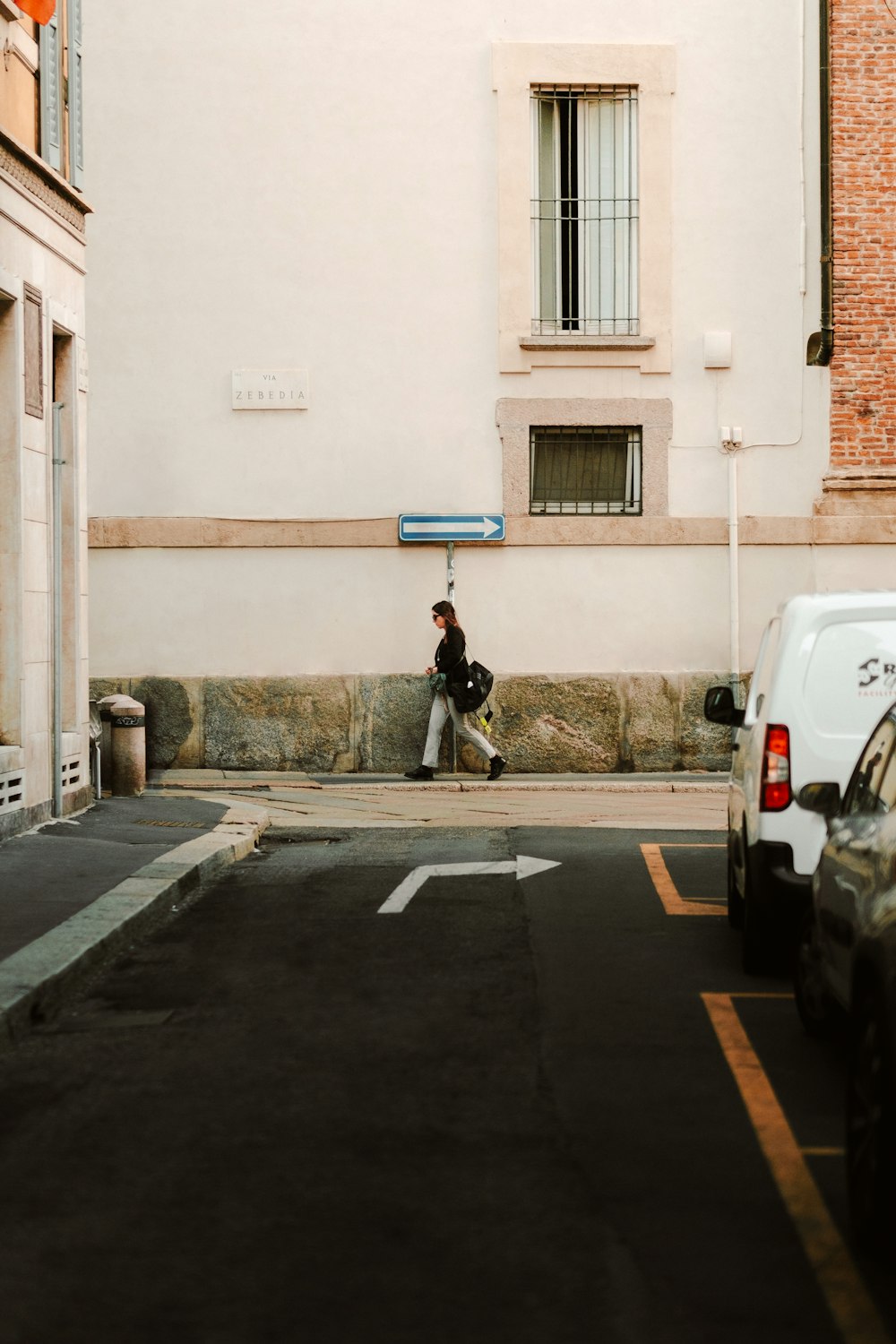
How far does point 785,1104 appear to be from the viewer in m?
5.60

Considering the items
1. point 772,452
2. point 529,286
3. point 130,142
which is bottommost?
point 772,452

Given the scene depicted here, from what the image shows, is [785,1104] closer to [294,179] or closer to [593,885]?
[593,885]

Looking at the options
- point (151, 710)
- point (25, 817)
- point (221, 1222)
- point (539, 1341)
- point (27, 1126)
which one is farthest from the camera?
point (151, 710)

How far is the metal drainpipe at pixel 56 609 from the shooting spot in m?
13.7

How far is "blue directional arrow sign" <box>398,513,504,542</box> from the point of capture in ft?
63.7

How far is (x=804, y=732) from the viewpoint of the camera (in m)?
7.67

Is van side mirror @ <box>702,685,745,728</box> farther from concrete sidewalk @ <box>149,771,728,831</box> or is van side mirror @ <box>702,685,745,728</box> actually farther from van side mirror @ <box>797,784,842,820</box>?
concrete sidewalk @ <box>149,771,728,831</box>

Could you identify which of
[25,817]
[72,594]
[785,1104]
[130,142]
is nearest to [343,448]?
[130,142]

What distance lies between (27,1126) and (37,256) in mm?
9278

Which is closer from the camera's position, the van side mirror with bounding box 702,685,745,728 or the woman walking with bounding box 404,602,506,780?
the van side mirror with bounding box 702,685,745,728

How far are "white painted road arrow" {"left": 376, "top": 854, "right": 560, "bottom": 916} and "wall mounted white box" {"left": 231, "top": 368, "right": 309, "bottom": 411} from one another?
29.1 feet

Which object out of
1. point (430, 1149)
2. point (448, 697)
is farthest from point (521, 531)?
point (430, 1149)

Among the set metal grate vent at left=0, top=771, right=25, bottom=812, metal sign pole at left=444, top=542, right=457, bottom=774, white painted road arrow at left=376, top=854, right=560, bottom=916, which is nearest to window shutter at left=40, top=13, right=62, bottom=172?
metal grate vent at left=0, top=771, right=25, bottom=812

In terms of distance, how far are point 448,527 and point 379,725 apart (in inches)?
90.5
